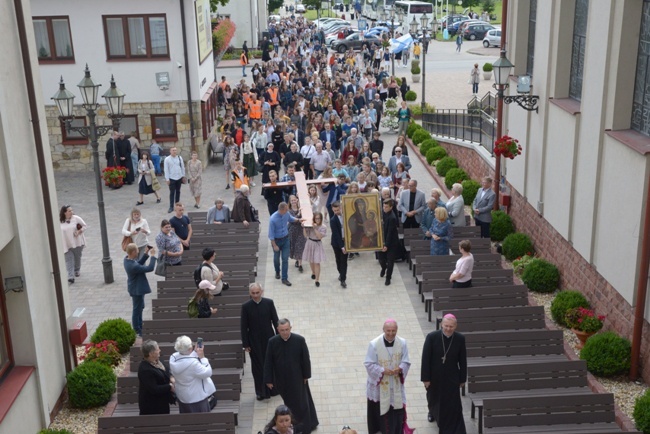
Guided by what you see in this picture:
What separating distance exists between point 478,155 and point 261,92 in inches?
603

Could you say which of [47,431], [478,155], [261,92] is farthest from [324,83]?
[47,431]

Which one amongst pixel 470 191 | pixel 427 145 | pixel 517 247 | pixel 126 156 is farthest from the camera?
pixel 427 145

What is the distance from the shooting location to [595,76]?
13.7m

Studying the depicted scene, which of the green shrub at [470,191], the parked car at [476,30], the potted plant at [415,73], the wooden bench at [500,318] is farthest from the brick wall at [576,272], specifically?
the parked car at [476,30]

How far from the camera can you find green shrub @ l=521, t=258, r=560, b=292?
15.8m

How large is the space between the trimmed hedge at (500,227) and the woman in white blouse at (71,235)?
9283 millimetres

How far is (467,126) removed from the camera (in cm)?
2470

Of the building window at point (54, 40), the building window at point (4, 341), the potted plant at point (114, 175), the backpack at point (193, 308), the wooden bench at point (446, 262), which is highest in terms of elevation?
the building window at point (54, 40)

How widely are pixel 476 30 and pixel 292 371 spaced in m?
60.9

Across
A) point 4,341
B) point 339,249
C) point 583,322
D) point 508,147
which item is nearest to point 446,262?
point 339,249

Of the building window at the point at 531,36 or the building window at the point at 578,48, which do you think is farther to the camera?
the building window at the point at 531,36

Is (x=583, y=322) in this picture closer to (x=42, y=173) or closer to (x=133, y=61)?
(x=42, y=173)

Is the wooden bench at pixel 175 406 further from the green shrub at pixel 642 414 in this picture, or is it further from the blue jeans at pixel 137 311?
the green shrub at pixel 642 414

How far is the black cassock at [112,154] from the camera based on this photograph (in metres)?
25.5
